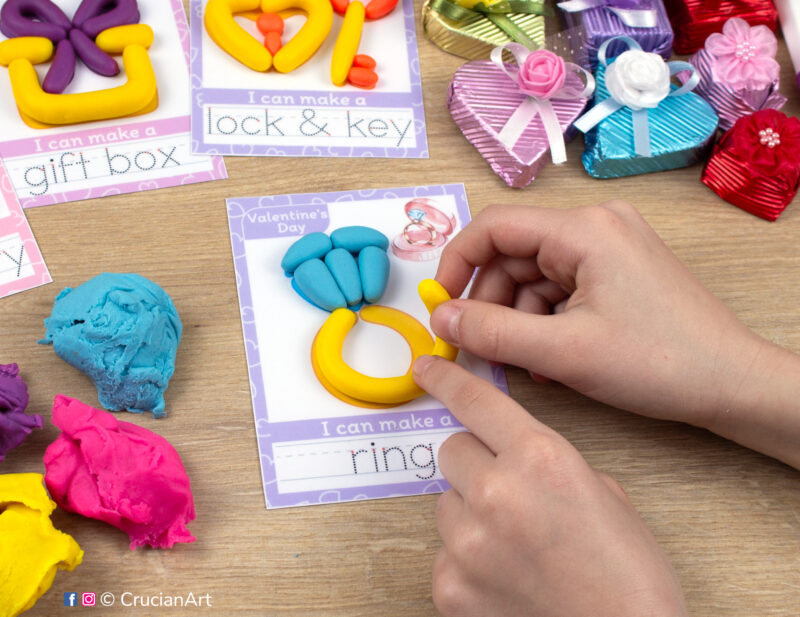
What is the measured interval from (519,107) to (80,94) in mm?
532

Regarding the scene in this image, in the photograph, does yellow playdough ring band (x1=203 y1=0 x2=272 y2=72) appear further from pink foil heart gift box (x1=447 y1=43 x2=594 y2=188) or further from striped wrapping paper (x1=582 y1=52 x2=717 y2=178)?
striped wrapping paper (x1=582 y1=52 x2=717 y2=178)

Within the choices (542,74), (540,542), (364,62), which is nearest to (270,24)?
(364,62)

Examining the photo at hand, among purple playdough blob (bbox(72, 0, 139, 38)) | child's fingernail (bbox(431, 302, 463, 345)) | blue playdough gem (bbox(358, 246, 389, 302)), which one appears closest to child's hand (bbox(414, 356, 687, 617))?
child's fingernail (bbox(431, 302, 463, 345))

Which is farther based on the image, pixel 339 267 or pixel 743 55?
pixel 743 55

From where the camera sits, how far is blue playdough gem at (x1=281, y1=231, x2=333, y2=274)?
2.85 feet

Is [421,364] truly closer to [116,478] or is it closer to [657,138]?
[116,478]

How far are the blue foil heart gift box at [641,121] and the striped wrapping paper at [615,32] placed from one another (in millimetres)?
27

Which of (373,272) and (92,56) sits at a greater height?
(92,56)

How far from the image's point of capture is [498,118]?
976 millimetres

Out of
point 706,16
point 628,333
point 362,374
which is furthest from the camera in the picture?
point 706,16

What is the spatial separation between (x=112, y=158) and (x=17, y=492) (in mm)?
425

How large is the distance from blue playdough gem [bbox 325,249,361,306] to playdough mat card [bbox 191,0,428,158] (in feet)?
0.55

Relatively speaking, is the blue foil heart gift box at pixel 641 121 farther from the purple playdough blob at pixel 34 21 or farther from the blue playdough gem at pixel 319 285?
the purple playdough blob at pixel 34 21

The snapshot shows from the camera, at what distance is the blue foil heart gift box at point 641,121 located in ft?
3.18
